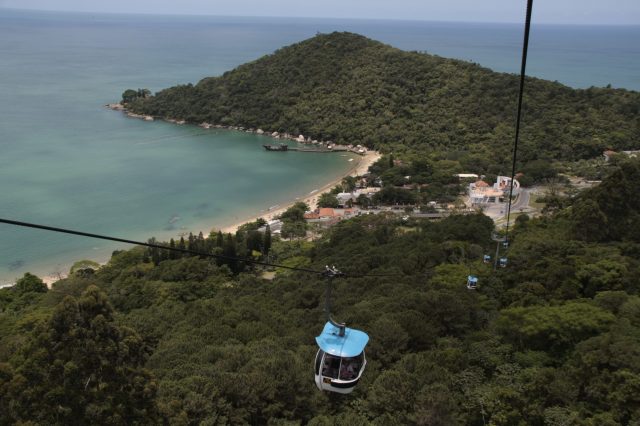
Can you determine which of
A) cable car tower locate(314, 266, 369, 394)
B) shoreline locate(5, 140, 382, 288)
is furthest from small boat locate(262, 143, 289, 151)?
cable car tower locate(314, 266, 369, 394)

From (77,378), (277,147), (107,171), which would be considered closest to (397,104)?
(277,147)

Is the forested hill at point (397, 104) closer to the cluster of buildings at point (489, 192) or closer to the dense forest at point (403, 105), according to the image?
the dense forest at point (403, 105)

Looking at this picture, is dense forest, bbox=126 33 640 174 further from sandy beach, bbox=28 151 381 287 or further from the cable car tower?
the cable car tower

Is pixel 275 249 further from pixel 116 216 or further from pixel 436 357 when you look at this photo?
pixel 436 357

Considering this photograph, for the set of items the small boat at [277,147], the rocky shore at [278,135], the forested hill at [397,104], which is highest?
the forested hill at [397,104]

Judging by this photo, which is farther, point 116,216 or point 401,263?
point 116,216

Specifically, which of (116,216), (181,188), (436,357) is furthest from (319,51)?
(436,357)

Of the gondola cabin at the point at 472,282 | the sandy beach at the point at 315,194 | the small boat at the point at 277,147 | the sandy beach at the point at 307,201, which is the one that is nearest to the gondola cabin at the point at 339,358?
the gondola cabin at the point at 472,282
